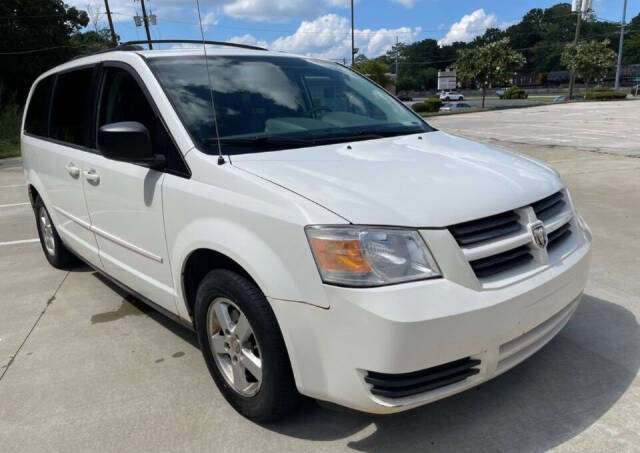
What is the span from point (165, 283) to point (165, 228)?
359mm

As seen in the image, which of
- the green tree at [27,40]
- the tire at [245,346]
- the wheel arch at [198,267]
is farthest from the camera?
the green tree at [27,40]

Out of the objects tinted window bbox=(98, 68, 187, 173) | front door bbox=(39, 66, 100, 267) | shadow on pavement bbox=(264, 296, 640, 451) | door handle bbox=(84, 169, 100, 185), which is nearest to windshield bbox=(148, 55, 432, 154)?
tinted window bbox=(98, 68, 187, 173)

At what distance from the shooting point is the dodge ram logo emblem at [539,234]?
2276mm

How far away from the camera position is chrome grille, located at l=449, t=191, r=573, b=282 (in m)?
2.11

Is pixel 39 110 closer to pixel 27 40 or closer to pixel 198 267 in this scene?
pixel 198 267

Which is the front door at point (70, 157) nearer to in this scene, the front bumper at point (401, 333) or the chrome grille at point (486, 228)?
the front bumper at point (401, 333)

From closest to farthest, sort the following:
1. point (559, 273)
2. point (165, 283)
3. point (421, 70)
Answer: point (559, 273)
point (165, 283)
point (421, 70)

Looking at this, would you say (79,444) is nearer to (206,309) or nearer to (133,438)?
(133,438)

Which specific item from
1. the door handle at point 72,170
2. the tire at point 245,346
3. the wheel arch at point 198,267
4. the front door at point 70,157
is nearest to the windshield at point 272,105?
the wheel arch at point 198,267

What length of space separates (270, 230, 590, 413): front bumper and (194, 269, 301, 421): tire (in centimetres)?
9

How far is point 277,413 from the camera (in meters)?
2.39

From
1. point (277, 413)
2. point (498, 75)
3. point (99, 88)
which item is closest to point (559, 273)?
point (277, 413)

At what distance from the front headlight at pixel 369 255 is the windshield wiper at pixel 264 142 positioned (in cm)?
83

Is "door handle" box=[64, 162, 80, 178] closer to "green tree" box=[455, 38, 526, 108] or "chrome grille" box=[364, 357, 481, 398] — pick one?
"chrome grille" box=[364, 357, 481, 398]
